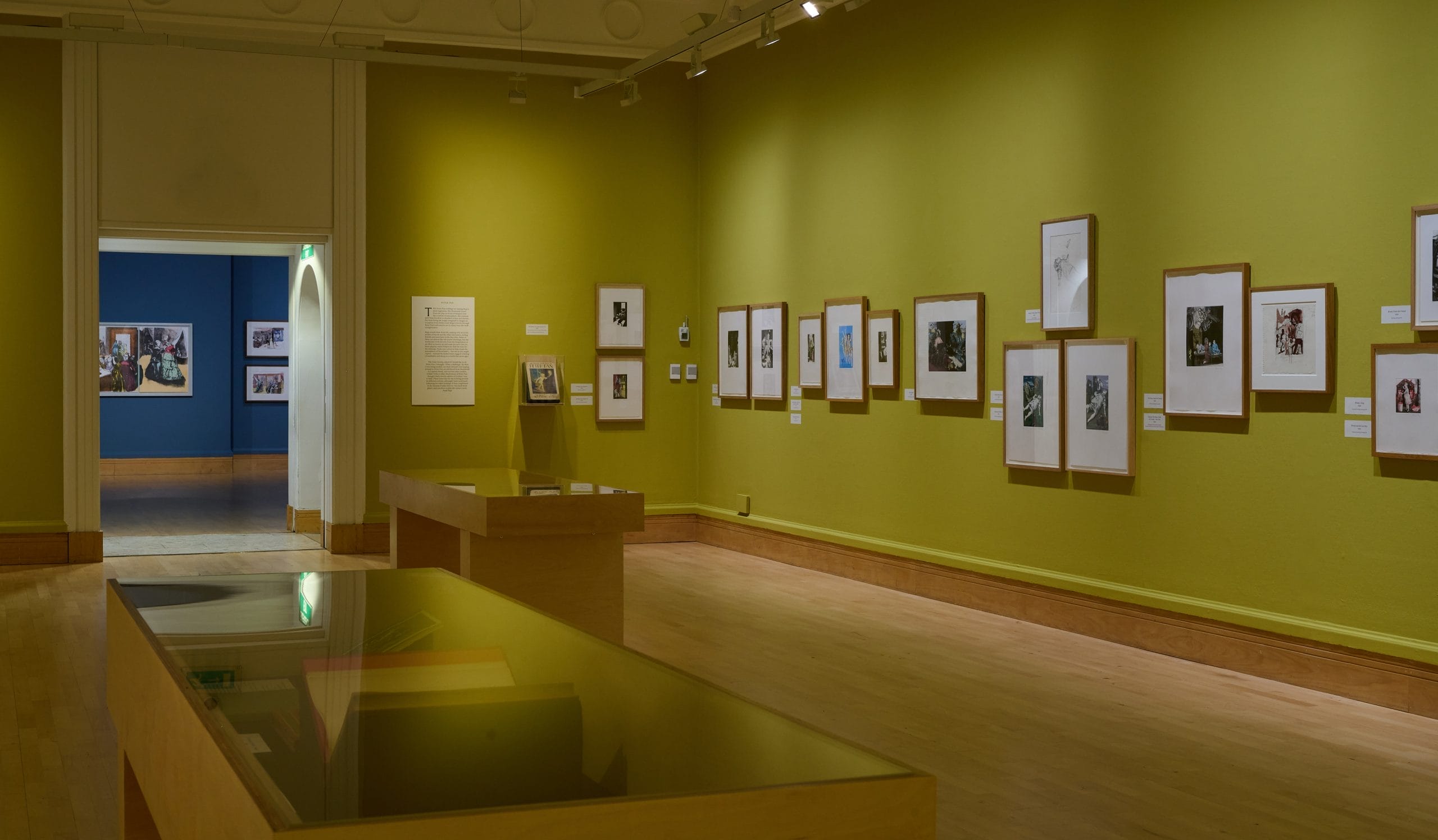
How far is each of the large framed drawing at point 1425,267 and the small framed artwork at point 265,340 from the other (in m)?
19.8

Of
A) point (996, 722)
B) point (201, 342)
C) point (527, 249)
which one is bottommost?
point (996, 722)

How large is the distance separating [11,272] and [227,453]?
11.9 metres

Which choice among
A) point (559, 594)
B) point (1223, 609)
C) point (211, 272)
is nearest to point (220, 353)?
point (211, 272)

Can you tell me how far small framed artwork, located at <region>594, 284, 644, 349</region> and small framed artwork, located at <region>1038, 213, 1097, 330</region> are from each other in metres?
5.29

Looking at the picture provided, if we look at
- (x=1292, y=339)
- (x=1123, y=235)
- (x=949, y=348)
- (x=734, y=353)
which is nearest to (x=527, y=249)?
(x=734, y=353)

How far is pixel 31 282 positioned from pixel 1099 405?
8.99 m

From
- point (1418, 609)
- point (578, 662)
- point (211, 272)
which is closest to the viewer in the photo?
point (578, 662)

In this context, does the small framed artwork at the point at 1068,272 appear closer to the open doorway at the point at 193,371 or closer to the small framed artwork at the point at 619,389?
the small framed artwork at the point at 619,389

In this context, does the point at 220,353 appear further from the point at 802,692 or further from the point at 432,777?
the point at 432,777

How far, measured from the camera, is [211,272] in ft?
74.3

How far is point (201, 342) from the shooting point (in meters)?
22.6

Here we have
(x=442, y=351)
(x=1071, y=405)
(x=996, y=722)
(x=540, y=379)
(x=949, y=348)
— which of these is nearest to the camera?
(x=996, y=722)

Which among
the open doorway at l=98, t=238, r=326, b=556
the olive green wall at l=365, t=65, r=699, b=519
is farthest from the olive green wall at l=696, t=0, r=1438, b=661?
the open doorway at l=98, t=238, r=326, b=556

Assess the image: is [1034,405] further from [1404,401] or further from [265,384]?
[265,384]
